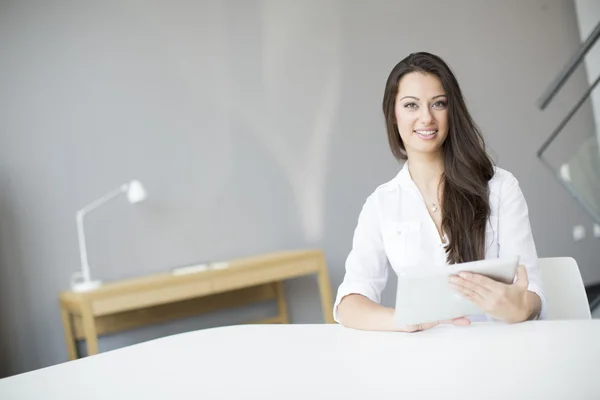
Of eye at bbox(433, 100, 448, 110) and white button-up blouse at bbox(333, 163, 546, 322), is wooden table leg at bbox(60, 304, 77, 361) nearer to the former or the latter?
white button-up blouse at bbox(333, 163, 546, 322)

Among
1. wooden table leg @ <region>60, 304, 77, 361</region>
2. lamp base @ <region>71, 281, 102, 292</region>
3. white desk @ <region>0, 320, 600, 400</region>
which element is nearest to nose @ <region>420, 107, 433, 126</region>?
white desk @ <region>0, 320, 600, 400</region>

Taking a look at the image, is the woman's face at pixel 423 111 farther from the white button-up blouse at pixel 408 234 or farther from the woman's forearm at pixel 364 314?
the woman's forearm at pixel 364 314

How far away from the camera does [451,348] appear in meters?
1.32

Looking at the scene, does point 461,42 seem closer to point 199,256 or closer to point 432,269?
point 199,256

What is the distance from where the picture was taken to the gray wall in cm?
365

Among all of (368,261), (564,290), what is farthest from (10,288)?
(564,290)

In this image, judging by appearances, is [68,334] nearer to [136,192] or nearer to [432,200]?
[136,192]

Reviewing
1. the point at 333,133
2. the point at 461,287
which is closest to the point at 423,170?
the point at 461,287

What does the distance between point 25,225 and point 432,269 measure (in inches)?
107

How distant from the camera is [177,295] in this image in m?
3.50

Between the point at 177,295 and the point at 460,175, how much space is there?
189 centimetres

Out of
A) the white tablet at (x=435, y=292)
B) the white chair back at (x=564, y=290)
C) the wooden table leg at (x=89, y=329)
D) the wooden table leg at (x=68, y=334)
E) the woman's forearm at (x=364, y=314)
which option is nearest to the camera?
the white tablet at (x=435, y=292)

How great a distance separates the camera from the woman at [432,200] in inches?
73.0

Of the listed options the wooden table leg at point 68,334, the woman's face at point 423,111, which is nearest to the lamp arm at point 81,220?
the wooden table leg at point 68,334
